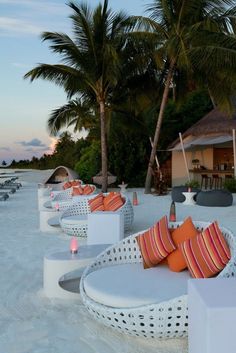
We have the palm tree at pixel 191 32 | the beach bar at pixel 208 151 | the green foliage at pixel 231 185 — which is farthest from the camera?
the beach bar at pixel 208 151

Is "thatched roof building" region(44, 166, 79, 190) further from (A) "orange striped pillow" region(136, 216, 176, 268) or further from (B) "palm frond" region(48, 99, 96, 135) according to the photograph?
(A) "orange striped pillow" region(136, 216, 176, 268)

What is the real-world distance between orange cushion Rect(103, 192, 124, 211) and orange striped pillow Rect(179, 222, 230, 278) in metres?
3.48

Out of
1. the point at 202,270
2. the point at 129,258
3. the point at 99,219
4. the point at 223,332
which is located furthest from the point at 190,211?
the point at 223,332

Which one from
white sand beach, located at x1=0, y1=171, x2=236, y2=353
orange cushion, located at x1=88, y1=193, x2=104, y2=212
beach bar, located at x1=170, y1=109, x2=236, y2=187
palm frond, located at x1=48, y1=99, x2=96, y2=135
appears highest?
palm frond, located at x1=48, y1=99, x2=96, y2=135

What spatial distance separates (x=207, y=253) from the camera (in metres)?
3.12

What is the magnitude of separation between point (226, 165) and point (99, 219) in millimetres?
13624

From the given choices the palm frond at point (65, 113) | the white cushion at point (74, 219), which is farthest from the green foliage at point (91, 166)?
the white cushion at point (74, 219)

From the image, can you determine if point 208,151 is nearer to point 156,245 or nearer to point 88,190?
point 88,190

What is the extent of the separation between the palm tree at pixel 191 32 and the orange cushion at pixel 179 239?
9.26m

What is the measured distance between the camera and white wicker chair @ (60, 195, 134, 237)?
6.58m

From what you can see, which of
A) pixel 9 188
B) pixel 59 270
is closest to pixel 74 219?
pixel 59 270

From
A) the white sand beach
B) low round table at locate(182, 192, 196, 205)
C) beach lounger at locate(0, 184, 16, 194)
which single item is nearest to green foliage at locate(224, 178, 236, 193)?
low round table at locate(182, 192, 196, 205)

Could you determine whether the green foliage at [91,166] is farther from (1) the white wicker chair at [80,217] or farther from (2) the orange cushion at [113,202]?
(2) the orange cushion at [113,202]

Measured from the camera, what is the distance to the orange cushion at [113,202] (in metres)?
6.74
